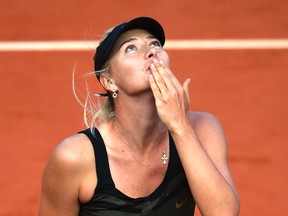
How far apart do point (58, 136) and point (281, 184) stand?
6.41ft

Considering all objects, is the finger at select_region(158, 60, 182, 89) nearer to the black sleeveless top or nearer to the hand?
the hand

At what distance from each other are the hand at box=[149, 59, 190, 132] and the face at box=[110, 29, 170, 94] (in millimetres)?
89

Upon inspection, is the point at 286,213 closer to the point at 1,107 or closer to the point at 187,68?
the point at 187,68

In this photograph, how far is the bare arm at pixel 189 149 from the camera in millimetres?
4578

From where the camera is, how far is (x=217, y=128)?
5023 millimetres

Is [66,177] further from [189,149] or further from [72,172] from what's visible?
[189,149]

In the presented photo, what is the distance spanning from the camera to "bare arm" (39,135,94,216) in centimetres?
475

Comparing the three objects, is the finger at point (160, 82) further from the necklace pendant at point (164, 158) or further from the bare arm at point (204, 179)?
the necklace pendant at point (164, 158)

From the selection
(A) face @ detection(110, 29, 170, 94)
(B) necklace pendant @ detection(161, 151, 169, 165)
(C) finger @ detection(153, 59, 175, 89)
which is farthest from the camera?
(B) necklace pendant @ detection(161, 151, 169, 165)

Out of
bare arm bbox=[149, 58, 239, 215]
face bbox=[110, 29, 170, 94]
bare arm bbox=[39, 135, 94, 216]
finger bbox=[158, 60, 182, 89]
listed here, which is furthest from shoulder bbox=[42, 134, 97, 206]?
finger bbox=[158, 60, 182, 89]

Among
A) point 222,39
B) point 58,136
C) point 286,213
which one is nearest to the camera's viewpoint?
point 286,213

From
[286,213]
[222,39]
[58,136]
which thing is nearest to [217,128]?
[286,213]

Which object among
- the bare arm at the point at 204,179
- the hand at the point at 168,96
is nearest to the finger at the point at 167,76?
the hand at the point at 168,96

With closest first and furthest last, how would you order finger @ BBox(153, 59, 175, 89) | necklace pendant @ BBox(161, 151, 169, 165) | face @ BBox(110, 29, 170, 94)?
finger @ BBox(153, 59, 175, 89)
face @ BBox(110, 29, 170, 94)
necklace pendant @ BBox(161, 151, 169, 165)
